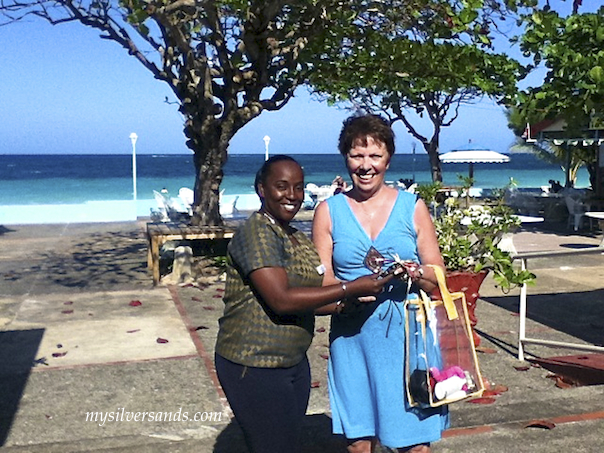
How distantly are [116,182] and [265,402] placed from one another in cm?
6793

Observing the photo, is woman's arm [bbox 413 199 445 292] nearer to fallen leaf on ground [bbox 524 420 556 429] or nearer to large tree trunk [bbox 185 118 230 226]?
fallen leaf on ground [bbox 524 420 556 429]

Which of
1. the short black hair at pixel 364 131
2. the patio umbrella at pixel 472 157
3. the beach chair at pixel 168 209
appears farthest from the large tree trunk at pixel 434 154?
the short black hair at pixel 364 131

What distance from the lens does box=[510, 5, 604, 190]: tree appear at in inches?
241

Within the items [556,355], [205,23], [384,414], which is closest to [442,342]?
[384,414]

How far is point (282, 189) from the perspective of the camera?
283cm

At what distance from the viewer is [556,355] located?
6.86 metres

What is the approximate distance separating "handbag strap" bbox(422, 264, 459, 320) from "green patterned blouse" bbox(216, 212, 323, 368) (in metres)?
0.53

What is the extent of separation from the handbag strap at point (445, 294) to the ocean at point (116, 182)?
723 inches

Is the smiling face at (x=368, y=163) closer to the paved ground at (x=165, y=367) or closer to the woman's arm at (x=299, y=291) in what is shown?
the woman's arm at (x=299, y=291)

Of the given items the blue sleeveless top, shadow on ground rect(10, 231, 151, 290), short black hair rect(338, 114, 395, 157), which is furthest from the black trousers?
shadow on ground rect(10, 231, 151, 290)

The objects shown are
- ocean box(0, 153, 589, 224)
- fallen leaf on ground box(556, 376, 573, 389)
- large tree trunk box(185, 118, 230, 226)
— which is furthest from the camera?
ocean box(0, 153, 589, 224)

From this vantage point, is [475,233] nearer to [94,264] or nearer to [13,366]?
[13,366]

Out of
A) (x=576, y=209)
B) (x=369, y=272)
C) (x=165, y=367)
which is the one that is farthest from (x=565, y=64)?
(x=576, y=209)

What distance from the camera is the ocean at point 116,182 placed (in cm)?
2256
